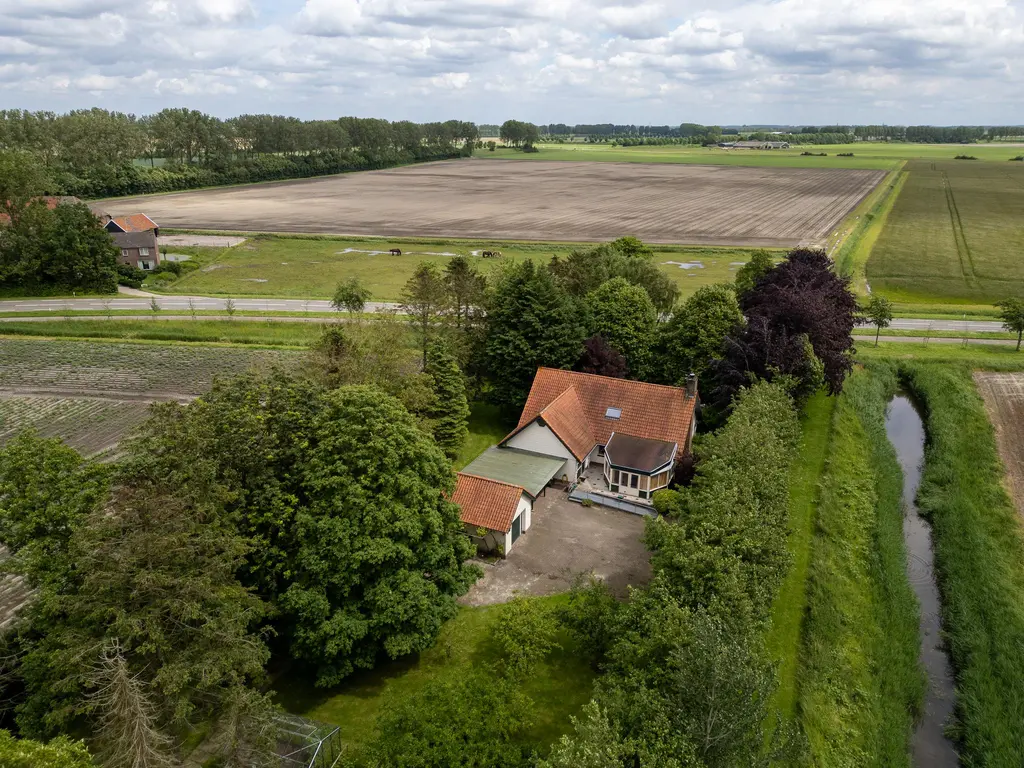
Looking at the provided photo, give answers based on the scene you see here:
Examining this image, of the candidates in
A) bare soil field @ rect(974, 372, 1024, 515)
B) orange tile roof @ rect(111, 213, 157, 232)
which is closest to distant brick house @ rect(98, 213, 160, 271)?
orange tile roof @ rect(111, 213, 157, 232)

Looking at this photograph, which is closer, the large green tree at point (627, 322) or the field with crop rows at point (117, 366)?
the large green tree at point (627, 322)

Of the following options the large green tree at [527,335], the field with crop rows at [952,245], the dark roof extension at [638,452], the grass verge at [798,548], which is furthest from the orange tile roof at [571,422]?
the field with crop rows at [952,245]

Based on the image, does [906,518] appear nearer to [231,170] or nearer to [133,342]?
[133,342]

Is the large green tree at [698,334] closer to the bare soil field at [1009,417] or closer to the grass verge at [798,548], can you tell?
the grass verge at [798,548]

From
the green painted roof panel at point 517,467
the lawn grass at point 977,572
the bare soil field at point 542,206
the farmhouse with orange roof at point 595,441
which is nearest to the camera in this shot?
the lawn grass at point 977,572

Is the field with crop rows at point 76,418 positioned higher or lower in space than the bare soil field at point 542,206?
lower

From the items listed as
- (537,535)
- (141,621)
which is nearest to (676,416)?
(537,535)

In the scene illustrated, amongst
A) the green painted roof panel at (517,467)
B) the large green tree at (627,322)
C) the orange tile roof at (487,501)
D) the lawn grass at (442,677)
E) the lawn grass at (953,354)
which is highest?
the large green tree at (627,322)

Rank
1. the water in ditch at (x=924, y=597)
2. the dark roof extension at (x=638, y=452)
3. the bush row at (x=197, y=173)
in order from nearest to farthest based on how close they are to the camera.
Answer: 1. the water in ditch at (x=924, y=597)
2. the dark roof extension at (x=638, y=452)
3. the bush row at (x=197, y=173)
